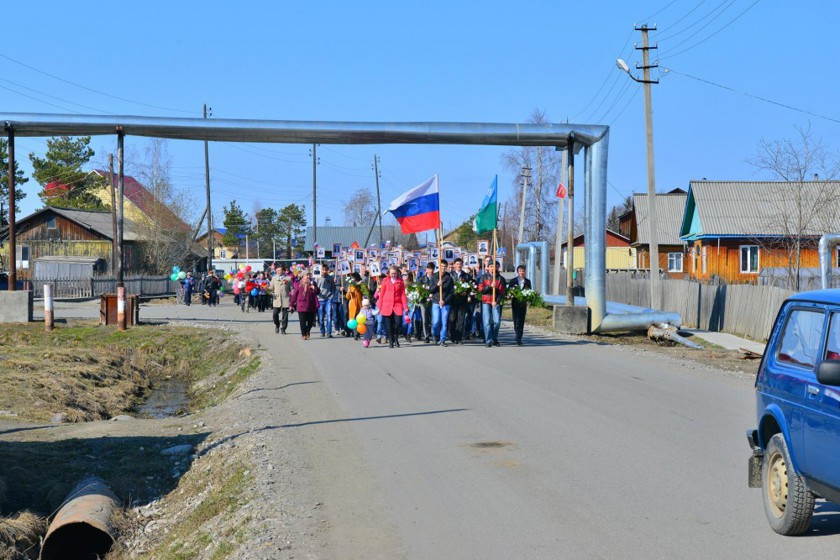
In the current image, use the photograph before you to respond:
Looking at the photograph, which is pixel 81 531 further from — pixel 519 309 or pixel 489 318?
pixel 519 309

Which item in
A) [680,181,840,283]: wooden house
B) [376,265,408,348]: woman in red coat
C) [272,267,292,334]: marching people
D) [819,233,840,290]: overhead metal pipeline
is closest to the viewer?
[376,265,408,348]: woman in red coat

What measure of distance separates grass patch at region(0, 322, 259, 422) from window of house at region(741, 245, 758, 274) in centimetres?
2979

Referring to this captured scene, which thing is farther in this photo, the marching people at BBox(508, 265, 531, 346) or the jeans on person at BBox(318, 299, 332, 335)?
the jeans on person at BBox(318, 299, 332, 335)

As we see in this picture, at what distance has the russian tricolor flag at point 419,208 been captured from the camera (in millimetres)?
22953

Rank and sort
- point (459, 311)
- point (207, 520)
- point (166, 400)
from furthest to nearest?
point (459, 311) < point (166, 400) < point (207, 520)

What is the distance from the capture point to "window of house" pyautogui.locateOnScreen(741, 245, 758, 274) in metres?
46.0

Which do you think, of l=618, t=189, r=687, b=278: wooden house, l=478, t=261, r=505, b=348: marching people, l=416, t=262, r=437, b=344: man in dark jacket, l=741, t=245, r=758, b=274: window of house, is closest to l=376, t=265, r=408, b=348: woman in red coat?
l=416, t=262, r=437, b=344: man in dark jacket

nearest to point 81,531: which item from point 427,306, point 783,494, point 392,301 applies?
point 783,494

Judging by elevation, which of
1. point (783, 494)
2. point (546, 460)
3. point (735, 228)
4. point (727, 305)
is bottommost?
point (546, 460)

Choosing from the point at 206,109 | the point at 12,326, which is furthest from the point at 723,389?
the point at 206,109

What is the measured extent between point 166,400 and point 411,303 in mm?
6539

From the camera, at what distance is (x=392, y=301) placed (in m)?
20.5

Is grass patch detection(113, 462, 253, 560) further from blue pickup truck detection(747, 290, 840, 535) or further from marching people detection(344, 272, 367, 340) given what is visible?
marching people detection(344, 272, 367, 340)

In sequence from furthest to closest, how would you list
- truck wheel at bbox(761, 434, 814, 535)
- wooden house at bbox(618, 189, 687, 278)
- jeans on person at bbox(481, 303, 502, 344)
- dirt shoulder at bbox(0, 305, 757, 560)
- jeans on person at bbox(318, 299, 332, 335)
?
wooden house at bbox(618, 189, 687, 278)
jeans on person at bbox(318, 299, 332, 335)
jeans on person at bbox(481, 303, 502, 344)
dirt shoulder at bbox(0, 305, 757, 560)
truck wheel at bbox(761, 434, 814, 535)
